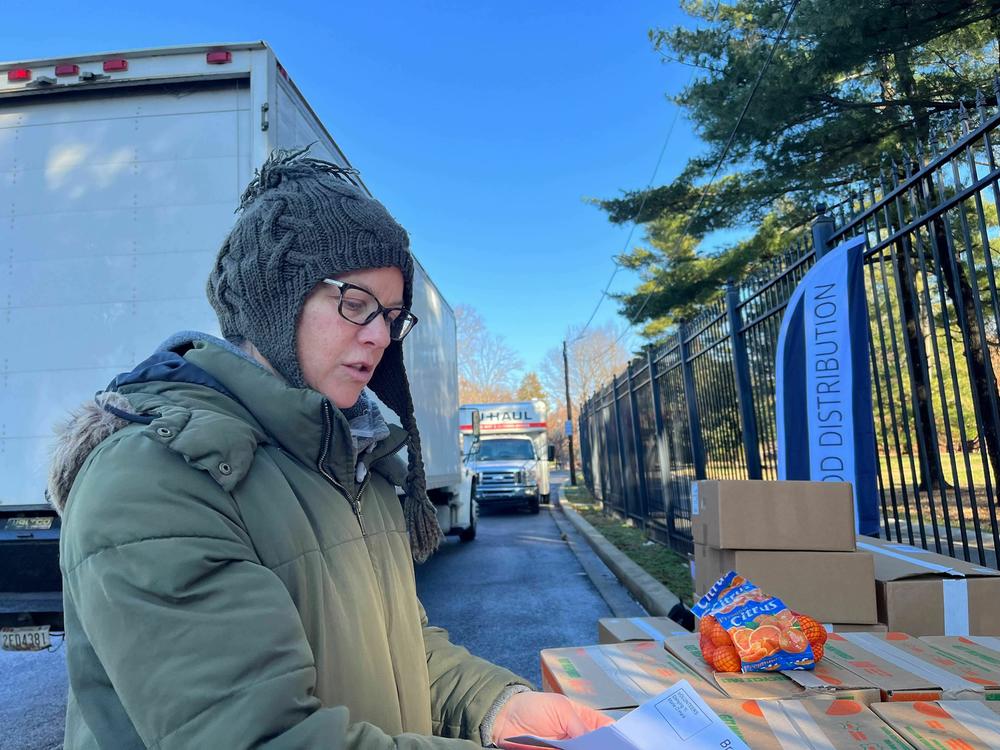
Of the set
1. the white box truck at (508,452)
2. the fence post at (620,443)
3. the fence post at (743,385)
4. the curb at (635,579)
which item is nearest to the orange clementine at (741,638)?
the curb at (635,579)

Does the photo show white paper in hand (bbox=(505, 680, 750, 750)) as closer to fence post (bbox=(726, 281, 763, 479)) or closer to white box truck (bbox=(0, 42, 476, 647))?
white box truck (bbox=(0, 42, 476, 647))

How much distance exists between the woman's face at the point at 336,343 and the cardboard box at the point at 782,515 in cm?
195

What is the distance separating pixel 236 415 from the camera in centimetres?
107

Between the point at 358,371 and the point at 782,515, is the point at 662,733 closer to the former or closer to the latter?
the point at 358,371

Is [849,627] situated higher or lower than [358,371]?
lower

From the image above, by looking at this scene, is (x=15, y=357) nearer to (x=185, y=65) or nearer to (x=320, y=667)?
(x=185, y=65)

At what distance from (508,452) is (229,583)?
1627 cm

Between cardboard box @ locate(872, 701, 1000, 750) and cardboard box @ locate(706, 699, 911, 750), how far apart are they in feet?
0.11

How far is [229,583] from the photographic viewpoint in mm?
852

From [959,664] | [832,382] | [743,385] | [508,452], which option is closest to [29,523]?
[959,664]

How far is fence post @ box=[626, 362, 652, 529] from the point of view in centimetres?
960

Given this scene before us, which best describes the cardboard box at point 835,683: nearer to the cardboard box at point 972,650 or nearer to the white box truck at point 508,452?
the cardboard box at point 972,650

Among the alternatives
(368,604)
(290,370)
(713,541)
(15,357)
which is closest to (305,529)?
(368,604)

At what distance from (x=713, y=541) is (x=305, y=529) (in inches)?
88.1
